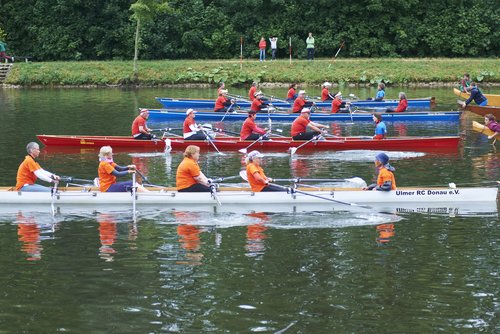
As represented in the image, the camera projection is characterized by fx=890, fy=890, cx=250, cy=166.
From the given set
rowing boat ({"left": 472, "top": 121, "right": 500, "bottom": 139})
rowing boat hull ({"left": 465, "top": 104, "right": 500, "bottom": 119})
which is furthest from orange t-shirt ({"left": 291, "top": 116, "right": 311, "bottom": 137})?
rowing boat hull ({"left": 465, "top": 104, "right": 500, "bottom": 119})

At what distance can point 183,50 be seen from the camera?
6556 centimetres

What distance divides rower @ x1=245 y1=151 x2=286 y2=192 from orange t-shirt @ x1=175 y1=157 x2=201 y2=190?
1.34 metres

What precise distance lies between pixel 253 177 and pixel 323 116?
62.0 feet

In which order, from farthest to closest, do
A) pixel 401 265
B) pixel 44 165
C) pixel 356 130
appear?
1. pixel 356 130
2. pixel 44 165
3. pixel 401 265

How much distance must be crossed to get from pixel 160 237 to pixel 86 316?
5333 millimetres

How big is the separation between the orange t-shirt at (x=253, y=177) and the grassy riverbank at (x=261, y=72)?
36.5m

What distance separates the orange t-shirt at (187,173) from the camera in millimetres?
22969

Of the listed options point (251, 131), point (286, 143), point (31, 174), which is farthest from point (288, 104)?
point (31, 174)

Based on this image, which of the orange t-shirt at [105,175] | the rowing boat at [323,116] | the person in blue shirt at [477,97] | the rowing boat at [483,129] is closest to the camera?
the orange t-shirt at [105,175]

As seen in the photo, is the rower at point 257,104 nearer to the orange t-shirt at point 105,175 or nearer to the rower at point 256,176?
the rower at point 256,176

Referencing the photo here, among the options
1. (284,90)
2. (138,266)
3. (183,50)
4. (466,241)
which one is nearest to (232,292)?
(138,266)

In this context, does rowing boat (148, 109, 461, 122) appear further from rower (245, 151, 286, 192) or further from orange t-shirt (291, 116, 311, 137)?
rower (245, 151, 286, 192)

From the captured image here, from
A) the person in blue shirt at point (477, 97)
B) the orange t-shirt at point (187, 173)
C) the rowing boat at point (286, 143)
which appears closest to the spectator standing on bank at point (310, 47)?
the person in blue shirt at point (477, 97)

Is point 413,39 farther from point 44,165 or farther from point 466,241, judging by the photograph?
point 466,241
